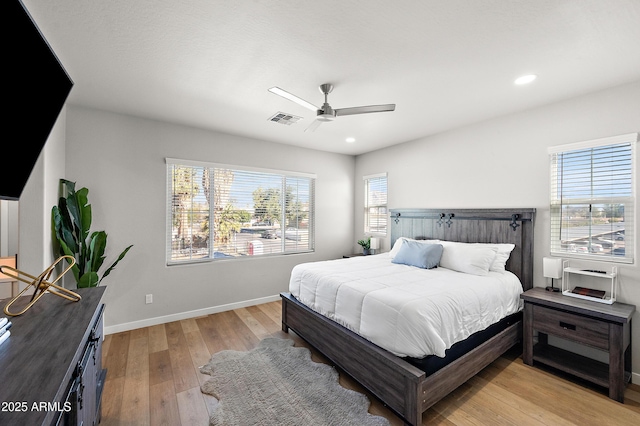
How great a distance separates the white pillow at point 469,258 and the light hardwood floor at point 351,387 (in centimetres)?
Answer: 95

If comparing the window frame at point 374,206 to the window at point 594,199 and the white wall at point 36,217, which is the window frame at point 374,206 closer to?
the window at point 594,199

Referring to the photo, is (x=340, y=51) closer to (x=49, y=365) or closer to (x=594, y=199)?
(x=49, y=365)

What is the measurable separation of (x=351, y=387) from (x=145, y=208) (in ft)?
10.6

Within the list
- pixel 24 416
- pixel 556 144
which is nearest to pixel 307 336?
pixel 24 416

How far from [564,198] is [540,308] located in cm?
122

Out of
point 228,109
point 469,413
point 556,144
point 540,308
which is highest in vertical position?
point 228,109

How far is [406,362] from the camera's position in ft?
6.62

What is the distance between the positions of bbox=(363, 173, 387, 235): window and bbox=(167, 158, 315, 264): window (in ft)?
3.72

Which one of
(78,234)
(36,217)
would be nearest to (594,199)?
(36,217)

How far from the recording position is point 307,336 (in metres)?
3.06

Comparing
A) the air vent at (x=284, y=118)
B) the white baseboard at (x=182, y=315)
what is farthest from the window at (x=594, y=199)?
the white baseboard at (x=182, y=315)

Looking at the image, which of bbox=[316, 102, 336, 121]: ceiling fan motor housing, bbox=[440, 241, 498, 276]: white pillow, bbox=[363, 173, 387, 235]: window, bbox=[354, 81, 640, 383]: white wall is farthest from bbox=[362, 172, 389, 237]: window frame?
bbox=[316, 102, 336, 121]: ceiling fan motor housing

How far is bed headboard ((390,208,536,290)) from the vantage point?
3227mm

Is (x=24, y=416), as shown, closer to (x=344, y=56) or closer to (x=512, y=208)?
(x=344, y=56)
